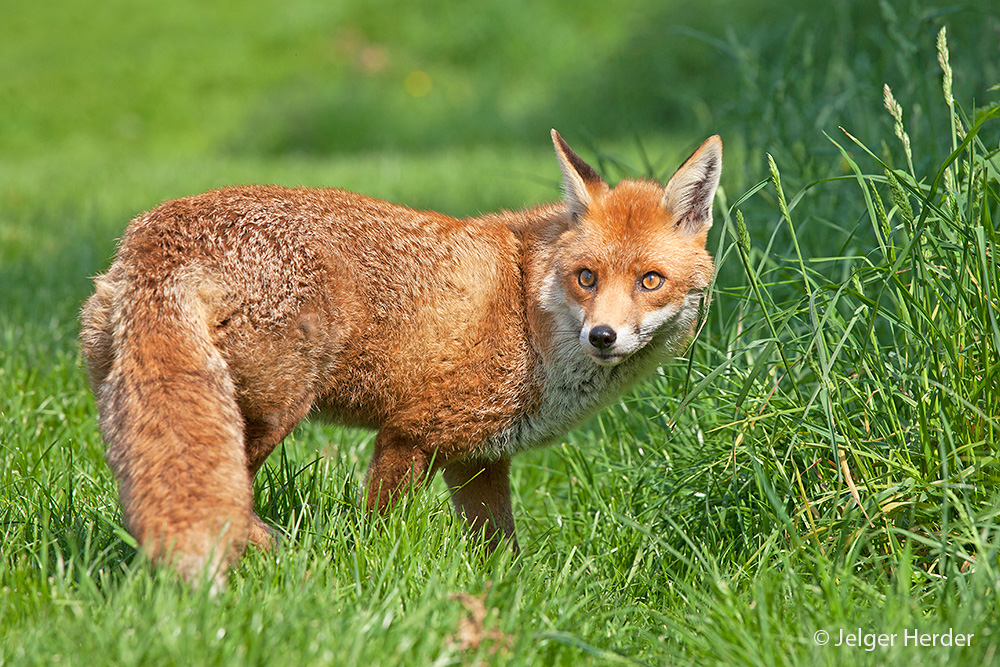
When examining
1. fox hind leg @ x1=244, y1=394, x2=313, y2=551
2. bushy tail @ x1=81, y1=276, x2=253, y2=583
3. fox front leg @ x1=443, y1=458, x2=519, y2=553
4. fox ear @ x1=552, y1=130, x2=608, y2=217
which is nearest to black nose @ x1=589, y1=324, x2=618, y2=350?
fox ear @ x1=552, y1=130, x2=608, y2=217

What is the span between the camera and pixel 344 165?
36.0ft

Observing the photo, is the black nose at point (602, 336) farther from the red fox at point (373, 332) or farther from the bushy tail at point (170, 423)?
the bushy tail at point (170, 423)

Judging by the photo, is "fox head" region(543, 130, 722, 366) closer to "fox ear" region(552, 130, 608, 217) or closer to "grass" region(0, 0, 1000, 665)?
"fox ear" region(552, 130, 608, 217)

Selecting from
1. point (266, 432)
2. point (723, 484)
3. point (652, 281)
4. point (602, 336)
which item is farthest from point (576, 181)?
point (266, 432)

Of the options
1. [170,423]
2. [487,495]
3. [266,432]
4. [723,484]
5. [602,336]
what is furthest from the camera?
[487,495]

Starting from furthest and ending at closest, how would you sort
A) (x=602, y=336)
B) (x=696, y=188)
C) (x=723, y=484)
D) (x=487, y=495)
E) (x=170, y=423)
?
1. (x=487, y=495)
2. (x=696, y=188)
3. (x=723, y=484)
4. (x=602, y=336)
5. (x=170, y=423)

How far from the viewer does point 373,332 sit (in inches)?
128

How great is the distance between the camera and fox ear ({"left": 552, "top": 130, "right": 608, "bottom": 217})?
365 centimetres

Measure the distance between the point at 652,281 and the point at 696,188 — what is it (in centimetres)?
48

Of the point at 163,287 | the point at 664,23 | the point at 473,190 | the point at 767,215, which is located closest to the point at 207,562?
the point at 163,287

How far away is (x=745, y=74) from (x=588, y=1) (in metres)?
14.5

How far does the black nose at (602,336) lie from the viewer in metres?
3.17

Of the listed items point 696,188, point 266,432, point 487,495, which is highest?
point 696,188

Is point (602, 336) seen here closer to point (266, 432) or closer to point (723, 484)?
point (723, 484)
